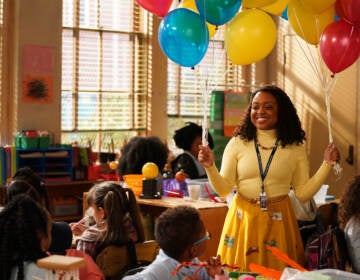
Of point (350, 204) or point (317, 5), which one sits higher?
point (317, 5)

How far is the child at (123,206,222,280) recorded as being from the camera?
2402mm

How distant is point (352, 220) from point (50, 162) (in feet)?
12.0

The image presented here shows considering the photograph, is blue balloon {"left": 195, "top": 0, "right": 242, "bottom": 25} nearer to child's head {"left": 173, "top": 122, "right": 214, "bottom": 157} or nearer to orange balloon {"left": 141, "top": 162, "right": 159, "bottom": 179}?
orange balloon {"left": 141, "top": 162, "right": 159, "bottom": 179}

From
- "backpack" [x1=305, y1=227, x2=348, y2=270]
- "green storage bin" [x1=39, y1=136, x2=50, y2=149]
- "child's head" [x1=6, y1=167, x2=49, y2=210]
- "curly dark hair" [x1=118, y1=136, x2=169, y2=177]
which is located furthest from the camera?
"green storage bin" [x1=39, y1=136, x2=50, y2=149]

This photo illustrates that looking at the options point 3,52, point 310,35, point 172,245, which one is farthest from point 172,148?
point 172,245

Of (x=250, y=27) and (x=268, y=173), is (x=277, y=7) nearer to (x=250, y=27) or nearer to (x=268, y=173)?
(x=250, y=27)

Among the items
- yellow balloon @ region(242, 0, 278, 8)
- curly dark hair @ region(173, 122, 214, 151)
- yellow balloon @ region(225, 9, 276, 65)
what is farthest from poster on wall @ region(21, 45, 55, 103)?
yellow balloon @ region(242, 0, 278, 8)

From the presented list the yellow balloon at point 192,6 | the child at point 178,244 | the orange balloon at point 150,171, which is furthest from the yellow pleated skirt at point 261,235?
the orange balloon at point 150,171

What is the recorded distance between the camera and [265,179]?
3223 millimetres

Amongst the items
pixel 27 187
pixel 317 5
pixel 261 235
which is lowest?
pixel 261 235

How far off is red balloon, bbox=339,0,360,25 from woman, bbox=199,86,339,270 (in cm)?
62

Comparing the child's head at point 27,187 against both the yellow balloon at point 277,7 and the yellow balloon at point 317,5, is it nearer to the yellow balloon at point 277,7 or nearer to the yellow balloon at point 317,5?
the yellow balloon at point 277,7

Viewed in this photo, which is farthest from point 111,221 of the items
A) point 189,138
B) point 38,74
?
point 38,74

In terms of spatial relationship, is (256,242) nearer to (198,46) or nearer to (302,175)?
(302,175)
